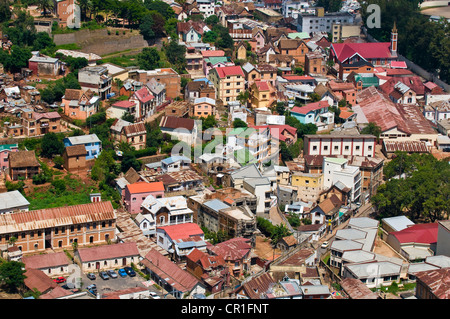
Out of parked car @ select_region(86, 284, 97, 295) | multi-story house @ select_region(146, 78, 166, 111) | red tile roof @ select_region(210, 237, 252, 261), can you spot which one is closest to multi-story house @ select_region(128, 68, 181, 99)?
multi-story house @ select_region(146, 78, 166, 111)

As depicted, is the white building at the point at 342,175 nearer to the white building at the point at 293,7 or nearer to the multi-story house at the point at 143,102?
the multi-story house at the point at 143,102

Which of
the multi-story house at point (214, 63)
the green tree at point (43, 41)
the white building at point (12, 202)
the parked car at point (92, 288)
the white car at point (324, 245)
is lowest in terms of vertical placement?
the white car at point (324, 245)

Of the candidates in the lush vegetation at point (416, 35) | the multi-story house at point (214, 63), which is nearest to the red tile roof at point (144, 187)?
the multi-story house at point (214, 63)

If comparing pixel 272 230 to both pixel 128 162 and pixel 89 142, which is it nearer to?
pixel 128 162

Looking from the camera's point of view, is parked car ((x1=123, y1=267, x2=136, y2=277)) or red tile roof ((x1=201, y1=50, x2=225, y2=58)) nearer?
parked car ((x1=123, y1=267, x2=136, y2=277))

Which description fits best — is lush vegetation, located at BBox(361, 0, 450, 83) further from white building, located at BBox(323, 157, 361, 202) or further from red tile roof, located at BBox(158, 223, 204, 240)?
red tile roof, located at BBox(158, 223, 204, 240)
